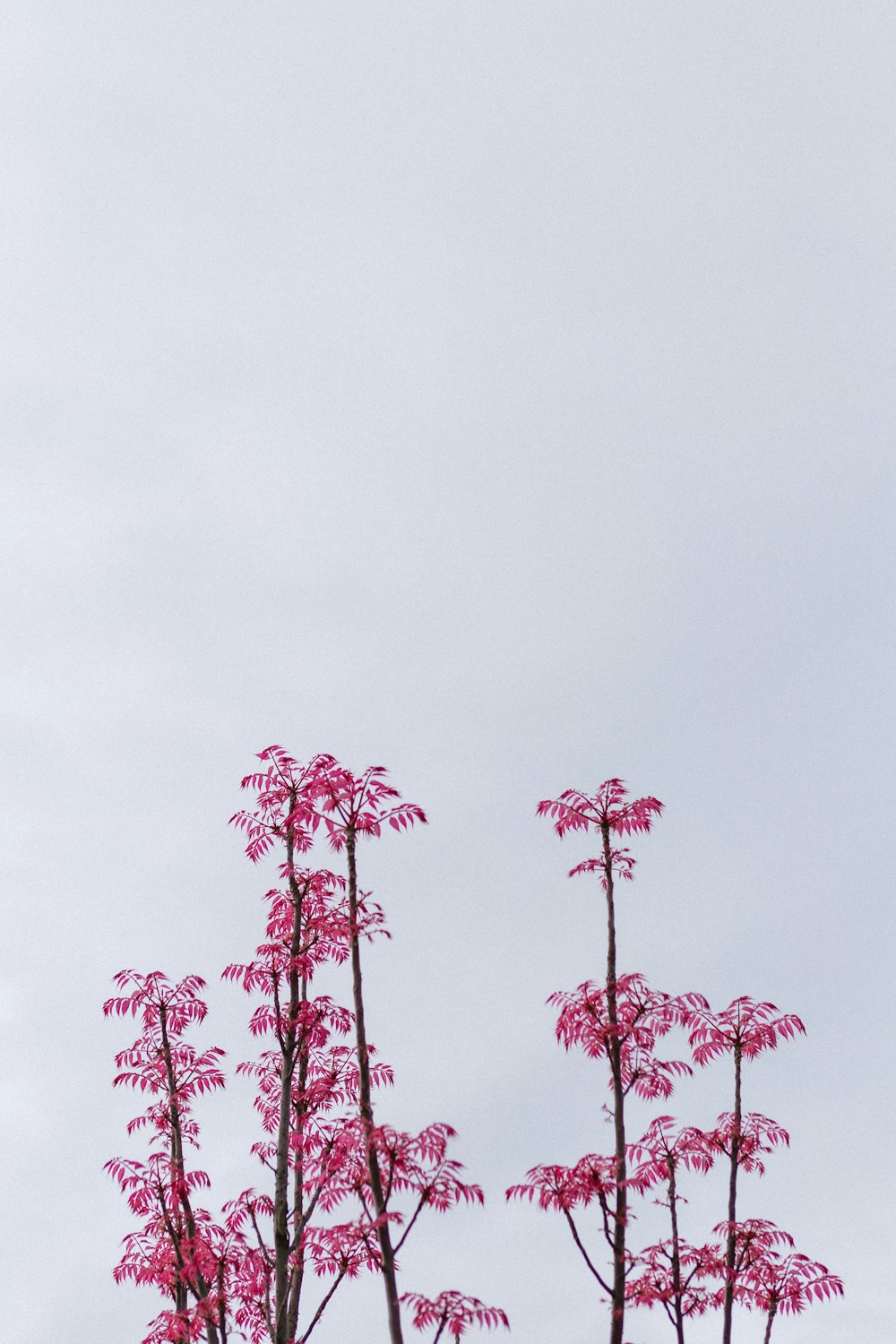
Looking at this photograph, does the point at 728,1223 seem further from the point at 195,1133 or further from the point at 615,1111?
the point at 195,1133

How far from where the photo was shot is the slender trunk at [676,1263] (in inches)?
532

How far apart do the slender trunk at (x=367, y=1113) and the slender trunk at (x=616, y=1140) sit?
1.09 ft

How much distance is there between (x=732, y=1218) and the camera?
13.7 m

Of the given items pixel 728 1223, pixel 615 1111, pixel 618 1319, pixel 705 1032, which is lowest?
pixel 618 1319

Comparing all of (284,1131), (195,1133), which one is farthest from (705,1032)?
(195,1133)

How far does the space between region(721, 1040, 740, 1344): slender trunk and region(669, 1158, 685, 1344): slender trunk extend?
478mm

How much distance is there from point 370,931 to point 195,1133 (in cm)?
420

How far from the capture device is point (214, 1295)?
13.7 m

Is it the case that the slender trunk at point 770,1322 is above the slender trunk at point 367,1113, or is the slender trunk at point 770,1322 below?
below

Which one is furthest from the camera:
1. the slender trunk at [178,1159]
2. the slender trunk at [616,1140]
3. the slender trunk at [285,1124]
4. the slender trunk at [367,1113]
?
the slender trunk at [178,1159]

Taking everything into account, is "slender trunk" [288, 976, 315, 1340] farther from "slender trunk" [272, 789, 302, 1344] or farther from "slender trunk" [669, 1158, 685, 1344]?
"slender trunk" [669, 1158, 685, 1344]

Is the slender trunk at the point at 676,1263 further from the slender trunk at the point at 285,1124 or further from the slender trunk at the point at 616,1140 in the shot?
the slender trunk at the point at 285,1124

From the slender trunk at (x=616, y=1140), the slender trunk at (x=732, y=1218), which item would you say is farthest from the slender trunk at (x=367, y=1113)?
the slender trunk at (x=732, y=1218)

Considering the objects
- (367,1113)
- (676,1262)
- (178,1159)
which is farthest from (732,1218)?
(178,1159)
